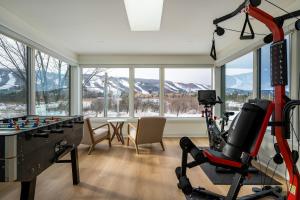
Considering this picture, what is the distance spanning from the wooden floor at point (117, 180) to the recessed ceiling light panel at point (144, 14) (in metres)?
2.34

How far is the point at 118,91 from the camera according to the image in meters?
7.03

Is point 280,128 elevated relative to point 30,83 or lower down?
lower down

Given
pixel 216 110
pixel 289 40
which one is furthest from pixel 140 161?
pixel 216 110

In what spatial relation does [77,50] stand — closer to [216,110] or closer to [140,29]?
[140,29]

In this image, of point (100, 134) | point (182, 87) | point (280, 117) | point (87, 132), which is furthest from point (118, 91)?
point (280, 117)

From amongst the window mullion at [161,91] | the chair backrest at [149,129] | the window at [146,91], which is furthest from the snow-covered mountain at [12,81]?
the window mullion at [161,91]

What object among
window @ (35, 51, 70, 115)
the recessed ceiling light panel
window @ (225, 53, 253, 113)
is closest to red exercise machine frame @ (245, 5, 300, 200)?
the recessed ceiling light panel

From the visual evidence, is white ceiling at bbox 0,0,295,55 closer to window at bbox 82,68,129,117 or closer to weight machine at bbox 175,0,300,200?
window at bbox 82,68,129,117

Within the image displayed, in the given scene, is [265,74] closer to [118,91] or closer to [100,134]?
[100,134]

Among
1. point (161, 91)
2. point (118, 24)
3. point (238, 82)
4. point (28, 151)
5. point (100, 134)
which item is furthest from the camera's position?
point (161, 91)

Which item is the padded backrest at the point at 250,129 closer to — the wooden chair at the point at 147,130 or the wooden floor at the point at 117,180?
the wooden floor at the point at 117,180

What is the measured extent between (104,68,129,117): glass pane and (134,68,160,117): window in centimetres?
29

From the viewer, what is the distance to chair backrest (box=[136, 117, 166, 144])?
4.77 meters

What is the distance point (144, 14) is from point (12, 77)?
→ 92.9 inches
